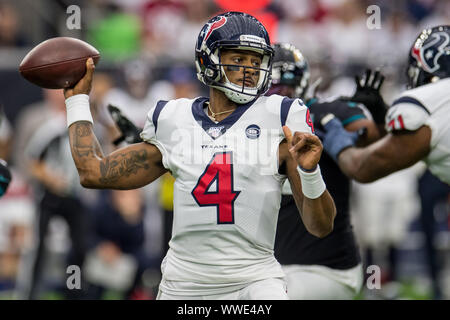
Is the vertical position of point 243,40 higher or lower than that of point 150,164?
higher

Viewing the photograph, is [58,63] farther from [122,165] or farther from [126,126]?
[126,126]

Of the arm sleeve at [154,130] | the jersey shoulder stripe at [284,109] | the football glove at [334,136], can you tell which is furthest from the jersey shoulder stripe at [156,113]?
the football glove at [334,136]

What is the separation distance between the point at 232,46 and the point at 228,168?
64 cm

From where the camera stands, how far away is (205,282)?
367 centimetres

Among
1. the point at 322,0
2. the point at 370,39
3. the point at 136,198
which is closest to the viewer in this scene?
the point at 136,198

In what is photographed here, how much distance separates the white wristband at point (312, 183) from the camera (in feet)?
11.4

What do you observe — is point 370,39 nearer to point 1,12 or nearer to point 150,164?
point 1,12

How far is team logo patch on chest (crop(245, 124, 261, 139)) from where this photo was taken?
12.3ft

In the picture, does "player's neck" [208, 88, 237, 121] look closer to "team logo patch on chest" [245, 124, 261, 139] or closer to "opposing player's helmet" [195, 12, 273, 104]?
"opposing player's helmet" [195, 12, 273, 104]

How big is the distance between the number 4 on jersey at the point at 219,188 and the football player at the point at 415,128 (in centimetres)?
128

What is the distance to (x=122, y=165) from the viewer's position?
3.98 m

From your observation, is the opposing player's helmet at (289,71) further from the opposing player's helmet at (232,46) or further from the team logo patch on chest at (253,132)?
the team logo patch on chest at (253,132)
